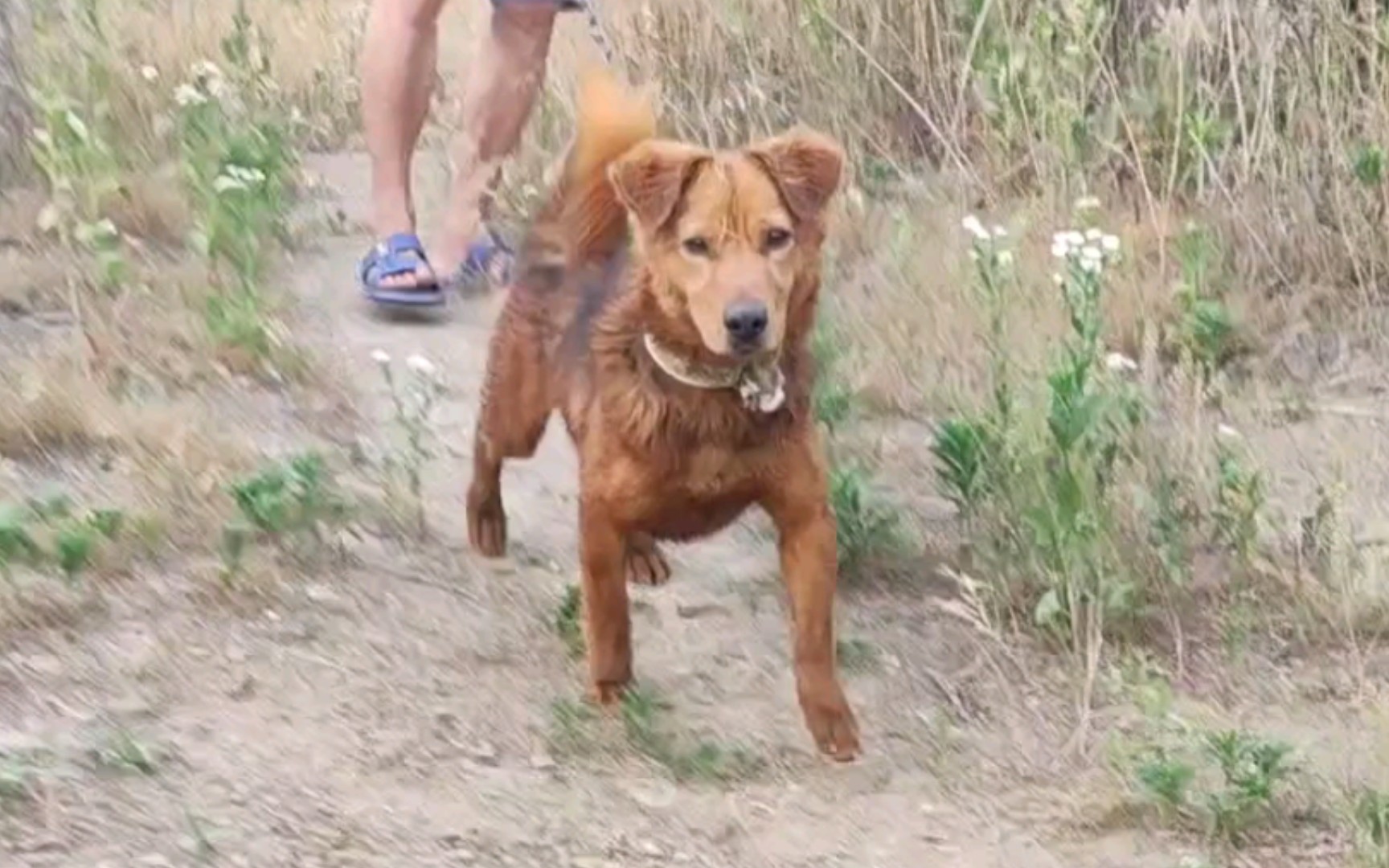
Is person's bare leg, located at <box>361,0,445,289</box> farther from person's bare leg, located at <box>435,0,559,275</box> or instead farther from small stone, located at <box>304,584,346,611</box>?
small stone, located at <box>304,584,346,611</box>

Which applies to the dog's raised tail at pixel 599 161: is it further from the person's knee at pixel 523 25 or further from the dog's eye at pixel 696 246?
the person's knee at pixel 523 25

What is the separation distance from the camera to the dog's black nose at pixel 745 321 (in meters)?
3.72

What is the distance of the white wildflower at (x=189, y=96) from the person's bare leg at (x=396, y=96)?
52 centimetres

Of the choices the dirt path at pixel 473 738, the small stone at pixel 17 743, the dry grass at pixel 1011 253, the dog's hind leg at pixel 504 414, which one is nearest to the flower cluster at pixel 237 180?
the dry grass at pixel 1011 253

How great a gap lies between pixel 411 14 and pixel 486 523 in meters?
1.68

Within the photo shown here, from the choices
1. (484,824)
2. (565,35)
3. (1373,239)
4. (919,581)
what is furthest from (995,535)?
(565,35)

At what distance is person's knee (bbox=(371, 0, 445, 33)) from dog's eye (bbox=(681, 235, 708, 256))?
92.6 inches

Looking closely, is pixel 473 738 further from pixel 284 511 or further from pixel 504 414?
pixel 504 414

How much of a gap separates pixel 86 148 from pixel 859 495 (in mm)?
2301

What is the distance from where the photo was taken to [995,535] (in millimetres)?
4582

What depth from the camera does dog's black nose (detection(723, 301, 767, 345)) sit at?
372 centimetres

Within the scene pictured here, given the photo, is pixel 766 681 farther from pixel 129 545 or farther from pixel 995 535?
pixel 129 545

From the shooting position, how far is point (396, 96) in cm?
607

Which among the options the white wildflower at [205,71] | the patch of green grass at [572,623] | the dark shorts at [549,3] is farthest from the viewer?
the white wildflower at [205,71]
